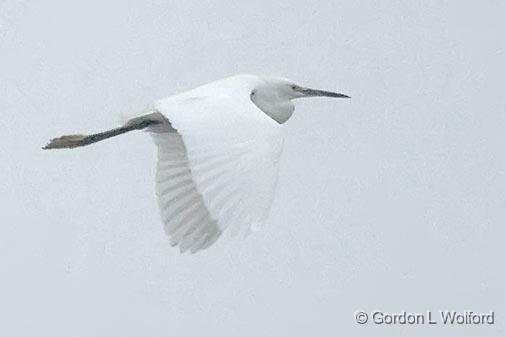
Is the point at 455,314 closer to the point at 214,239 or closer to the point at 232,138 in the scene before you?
the point at 214,239

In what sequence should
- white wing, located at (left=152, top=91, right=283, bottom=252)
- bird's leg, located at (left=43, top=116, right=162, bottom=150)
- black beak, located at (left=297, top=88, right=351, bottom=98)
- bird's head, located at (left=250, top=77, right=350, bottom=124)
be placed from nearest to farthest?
1. white wing, located at (left=152, top=91, right=283, bottom=252)
2. bird's leg, located at (left=43, top=116, right=162, bottom=150)
3. bird's head, located at (left=250, top=77, right=350, bottom=124)
4. black beak, located at (left=297, top=88, right=351, bottom=98)

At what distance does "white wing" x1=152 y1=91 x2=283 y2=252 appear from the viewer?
1016cm

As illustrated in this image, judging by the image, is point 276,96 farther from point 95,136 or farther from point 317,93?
point 95,136

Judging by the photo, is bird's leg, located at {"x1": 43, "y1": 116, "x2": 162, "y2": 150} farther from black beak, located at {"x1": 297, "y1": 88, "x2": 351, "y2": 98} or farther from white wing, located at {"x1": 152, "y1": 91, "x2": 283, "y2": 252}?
black beak, located at {"x1": 297, "y1": 88, "x2": 351, "y2": 98}

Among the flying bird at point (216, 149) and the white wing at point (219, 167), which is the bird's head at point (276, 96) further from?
the white wing at point (219, 167)

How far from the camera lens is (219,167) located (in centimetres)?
1041

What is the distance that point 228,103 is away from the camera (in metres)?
12.0

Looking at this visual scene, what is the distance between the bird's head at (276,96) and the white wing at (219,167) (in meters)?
1.27

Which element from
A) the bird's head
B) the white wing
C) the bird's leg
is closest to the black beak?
the bird's head

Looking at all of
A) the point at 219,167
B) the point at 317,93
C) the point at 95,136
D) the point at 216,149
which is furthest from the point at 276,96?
the point at 219,167

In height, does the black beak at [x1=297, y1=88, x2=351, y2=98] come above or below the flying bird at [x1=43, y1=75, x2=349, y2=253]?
above

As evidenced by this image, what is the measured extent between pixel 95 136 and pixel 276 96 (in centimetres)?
168

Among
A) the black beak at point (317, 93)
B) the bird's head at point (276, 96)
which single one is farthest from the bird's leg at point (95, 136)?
the black beak at point (317, 93)

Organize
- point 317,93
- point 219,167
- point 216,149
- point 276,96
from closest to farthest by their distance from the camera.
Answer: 1. point 219,167
2. point 216,149
3. point 276,96
4. point 317,93
